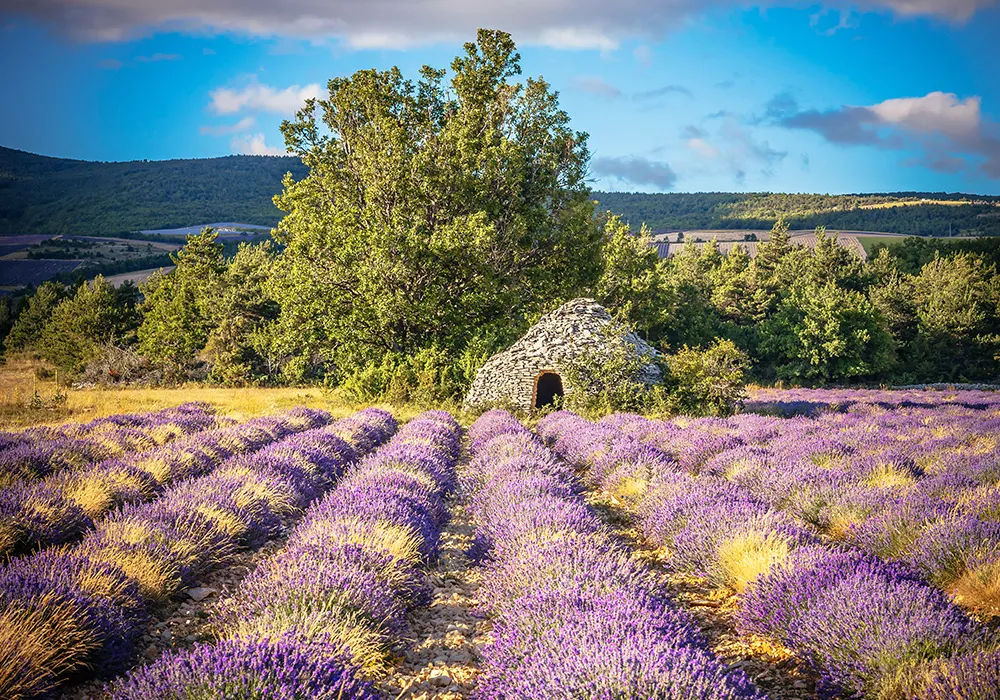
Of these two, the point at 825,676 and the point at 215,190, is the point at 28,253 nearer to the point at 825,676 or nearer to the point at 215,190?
the point at 215,190

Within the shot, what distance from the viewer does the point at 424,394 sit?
19484mm

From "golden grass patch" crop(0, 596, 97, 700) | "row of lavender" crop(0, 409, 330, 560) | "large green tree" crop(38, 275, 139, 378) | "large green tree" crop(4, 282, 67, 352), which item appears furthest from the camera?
"large green tree" crop(4, 282, 67, 352)

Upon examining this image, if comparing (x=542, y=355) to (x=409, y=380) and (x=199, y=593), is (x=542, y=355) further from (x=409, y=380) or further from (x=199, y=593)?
(x=199, y=593)

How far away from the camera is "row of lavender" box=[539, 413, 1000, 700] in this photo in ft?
9.00

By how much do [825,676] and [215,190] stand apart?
173 meters

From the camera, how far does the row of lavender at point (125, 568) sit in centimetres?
312

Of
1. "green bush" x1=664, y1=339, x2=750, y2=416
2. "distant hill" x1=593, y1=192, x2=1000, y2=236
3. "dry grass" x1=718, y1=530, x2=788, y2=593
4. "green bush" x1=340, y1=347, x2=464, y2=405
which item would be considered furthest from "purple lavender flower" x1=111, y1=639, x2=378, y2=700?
"distant hill" x1=593, y1=192, x2=1000, y2=236

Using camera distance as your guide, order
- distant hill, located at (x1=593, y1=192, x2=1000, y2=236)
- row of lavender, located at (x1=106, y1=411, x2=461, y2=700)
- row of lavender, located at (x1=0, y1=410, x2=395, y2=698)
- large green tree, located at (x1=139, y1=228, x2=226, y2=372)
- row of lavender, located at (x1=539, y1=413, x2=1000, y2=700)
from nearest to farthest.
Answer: row of lavender, located at (x1=106, y1=411, x2=461, y2=700)
row of lavender, located at (x1=539, y1=413, x2=1000, y2=700)
row of lavender, located at (x1=0, y1=410, x2=395, y2=698)
large green tree, located at (x1=139, y1=228, x2=226, y2=372)
distant hill, located at (x1=593, y1=192, x2=1000, y2=236)

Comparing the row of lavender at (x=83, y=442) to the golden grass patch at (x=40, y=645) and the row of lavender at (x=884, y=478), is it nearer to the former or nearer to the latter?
the golden grass patch at (x=40, y=645)

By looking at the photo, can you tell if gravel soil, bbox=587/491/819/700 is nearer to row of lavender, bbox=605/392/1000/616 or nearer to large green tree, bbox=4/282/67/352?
row of lavender, bbox=605/392/1000/616

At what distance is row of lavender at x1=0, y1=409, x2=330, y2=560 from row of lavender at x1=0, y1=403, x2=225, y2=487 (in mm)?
451

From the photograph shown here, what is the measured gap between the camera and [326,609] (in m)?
3.55

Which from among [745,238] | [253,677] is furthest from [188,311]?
[745,238]

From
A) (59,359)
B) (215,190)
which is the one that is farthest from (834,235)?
(215,190)
